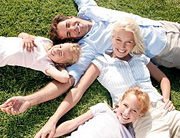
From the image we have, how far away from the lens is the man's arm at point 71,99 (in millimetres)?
3301

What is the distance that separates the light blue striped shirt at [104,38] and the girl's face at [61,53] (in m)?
0.17

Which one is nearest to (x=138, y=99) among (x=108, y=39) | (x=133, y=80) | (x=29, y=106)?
(x=133, y=80)

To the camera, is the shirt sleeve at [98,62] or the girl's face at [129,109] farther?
the shirt sleeve at [98,62]

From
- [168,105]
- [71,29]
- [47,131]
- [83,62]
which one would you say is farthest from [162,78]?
[47,131]

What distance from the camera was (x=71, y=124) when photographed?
3.36 metres

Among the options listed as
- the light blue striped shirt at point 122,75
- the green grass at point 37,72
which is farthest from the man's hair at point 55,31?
the light blue striped shirt at point 122,75

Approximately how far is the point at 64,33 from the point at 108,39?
2.10 feet

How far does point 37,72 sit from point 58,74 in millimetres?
495

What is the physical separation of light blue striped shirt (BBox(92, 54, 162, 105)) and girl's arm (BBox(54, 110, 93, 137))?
45 centimetres

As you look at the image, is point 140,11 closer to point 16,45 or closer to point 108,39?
point 108,39

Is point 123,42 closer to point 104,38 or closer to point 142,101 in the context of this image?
point 104,38

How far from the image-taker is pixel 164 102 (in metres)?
3.54

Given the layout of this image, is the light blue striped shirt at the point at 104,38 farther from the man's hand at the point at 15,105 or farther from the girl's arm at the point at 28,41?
the man's hand at the point at 15,105

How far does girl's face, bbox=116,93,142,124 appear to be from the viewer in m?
3.11
